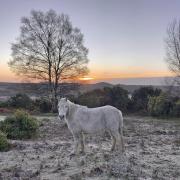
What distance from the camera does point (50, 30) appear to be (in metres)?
39.7

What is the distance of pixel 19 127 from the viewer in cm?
1741

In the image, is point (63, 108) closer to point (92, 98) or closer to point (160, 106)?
point (160, 106)

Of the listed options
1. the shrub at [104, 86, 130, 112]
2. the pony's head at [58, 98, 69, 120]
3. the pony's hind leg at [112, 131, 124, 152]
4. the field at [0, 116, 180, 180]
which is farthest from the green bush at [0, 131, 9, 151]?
the shrub at [104, 86, 130, 112]

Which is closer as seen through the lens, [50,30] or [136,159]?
[136,159]

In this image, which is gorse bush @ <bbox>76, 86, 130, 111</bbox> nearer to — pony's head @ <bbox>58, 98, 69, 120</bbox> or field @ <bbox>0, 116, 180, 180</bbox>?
field @ <bbox>0, 116, 180, 180</bbox>

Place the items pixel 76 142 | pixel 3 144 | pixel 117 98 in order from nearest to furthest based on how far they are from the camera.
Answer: pixel 76 142, pixel 3 144, pixel 117 98

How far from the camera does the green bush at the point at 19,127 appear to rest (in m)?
16.9

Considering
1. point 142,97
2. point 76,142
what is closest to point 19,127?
point 76,142

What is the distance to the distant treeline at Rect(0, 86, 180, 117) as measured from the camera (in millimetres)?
33031

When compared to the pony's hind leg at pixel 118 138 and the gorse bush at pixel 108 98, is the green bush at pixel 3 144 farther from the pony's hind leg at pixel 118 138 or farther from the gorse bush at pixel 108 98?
the gorse bush at pixel 108 98

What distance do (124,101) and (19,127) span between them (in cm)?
2012

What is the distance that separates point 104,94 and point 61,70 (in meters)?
6.06

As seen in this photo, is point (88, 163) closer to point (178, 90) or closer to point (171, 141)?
point (171, 141)

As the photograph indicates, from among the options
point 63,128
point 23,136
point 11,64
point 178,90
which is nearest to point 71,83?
point 11,64
